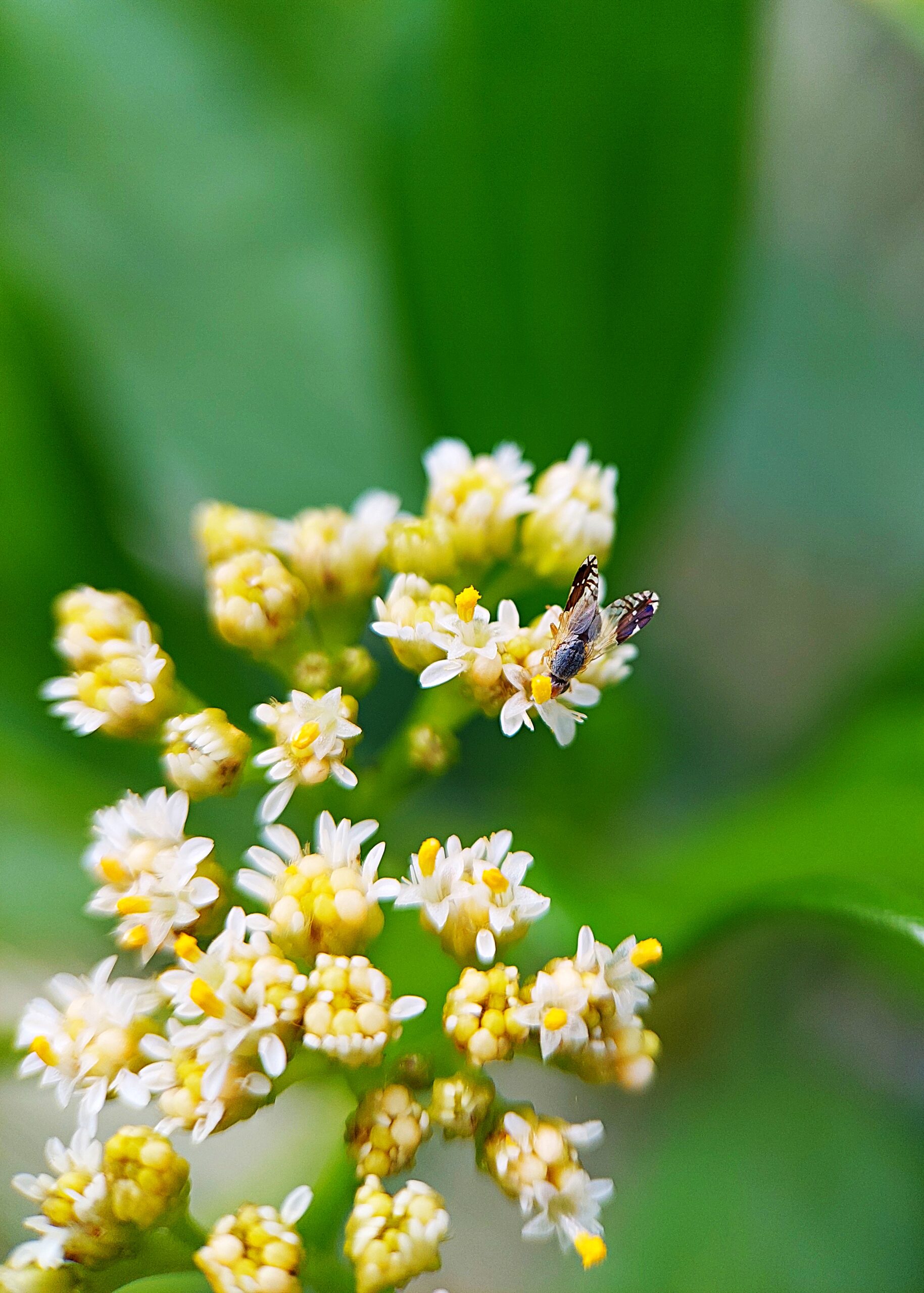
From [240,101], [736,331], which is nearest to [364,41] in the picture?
[240,101]

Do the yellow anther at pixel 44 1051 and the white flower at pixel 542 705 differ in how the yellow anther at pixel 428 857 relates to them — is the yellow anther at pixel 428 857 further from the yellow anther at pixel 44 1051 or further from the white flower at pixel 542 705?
the yellow anther at pixel 44 1051

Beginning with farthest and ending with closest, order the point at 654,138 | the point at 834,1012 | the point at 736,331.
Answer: the point at 736,331, the point at 834,1012, the point at 654,138

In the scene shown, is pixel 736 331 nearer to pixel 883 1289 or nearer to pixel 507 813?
pixel 507 813

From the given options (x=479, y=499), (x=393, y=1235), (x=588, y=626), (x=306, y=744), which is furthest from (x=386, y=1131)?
(x=479, y=499)

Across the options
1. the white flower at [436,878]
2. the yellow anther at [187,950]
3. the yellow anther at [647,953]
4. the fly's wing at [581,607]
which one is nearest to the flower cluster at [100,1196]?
the yellow anther at [187,950]

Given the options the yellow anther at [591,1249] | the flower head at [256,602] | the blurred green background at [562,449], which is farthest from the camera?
the blurred green background at [562,449]

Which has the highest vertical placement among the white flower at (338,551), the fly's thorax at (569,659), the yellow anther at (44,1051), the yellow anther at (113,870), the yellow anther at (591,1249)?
the white flower at (338,551)

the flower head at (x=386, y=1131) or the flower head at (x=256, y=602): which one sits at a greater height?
the flower head at (x=256, y=602)
